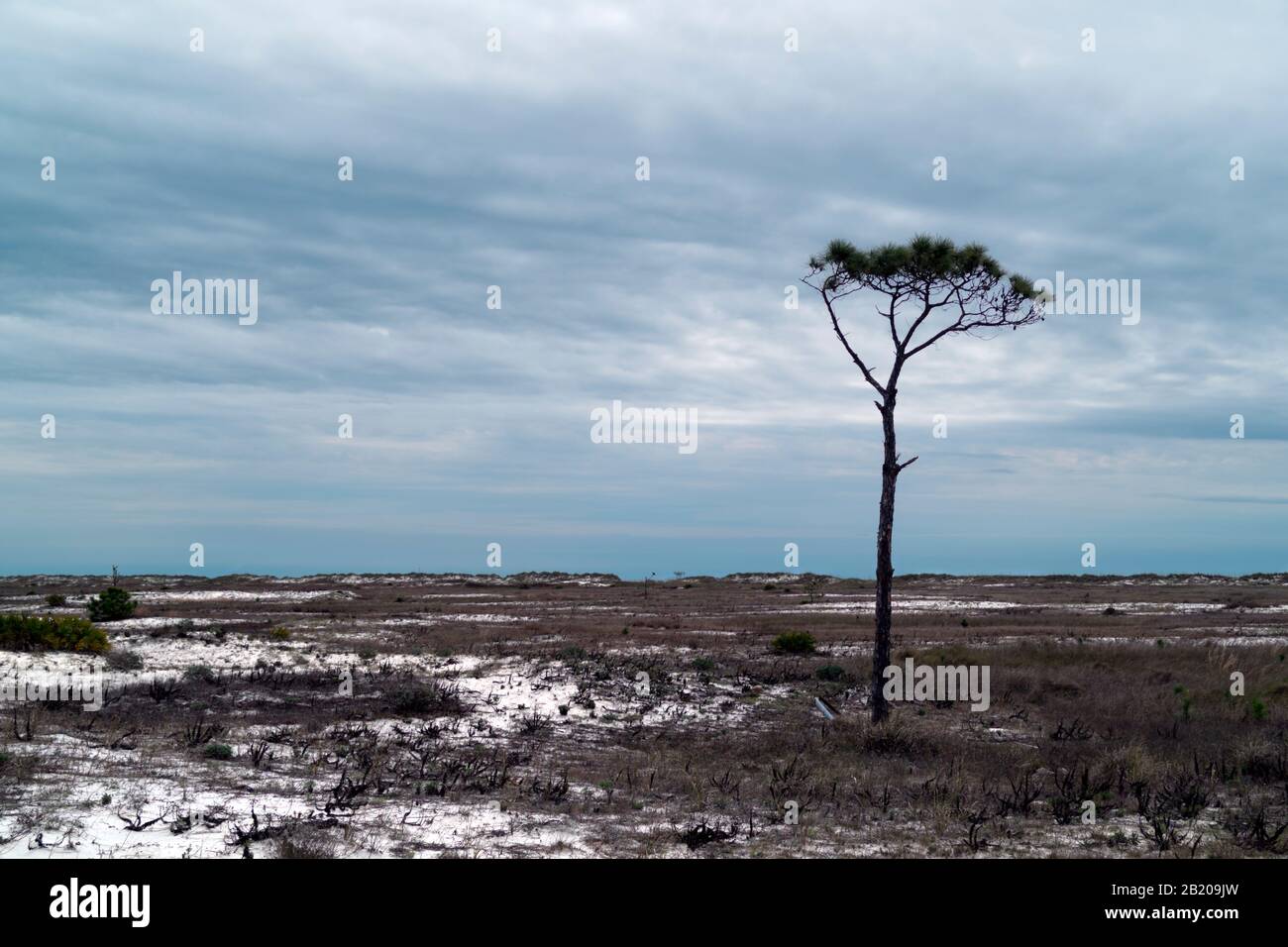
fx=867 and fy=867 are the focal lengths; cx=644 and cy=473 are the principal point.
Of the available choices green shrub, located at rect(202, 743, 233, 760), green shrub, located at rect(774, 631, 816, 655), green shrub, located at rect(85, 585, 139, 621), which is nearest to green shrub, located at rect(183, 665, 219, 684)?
green shrub, located at rect(202, 743, 233, 760)

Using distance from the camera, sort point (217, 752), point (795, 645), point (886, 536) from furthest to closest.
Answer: point (795, 645) < point (886, 536) < point (217, 752)

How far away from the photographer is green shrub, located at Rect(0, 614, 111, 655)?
20.6 m

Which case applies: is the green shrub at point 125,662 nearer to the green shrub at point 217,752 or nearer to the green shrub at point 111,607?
the green shrub at point 217,752

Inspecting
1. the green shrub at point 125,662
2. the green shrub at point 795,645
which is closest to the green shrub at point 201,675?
the green shrub at point 125,662

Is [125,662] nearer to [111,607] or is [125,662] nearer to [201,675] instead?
[201,675]

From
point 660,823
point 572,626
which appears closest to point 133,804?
point 660,823

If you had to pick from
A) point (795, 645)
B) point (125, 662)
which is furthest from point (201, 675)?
point (795, 645)

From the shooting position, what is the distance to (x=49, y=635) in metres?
21.0

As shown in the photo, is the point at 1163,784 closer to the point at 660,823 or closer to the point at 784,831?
the point at 784,831

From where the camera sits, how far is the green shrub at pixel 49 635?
20631mm

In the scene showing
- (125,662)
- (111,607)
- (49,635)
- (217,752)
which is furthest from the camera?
(111,607)

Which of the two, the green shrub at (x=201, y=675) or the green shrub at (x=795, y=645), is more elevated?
the green shrub at (x=201, y=675)
